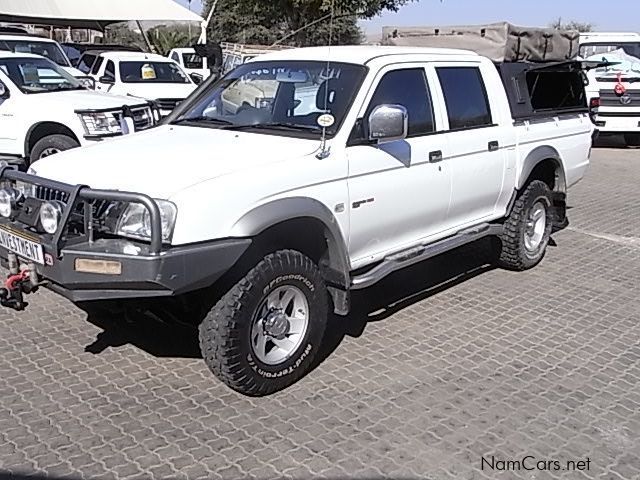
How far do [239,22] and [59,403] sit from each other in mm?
42609

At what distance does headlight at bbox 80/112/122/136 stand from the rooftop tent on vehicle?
3.99 metres

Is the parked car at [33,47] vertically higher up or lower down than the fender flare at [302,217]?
higher up

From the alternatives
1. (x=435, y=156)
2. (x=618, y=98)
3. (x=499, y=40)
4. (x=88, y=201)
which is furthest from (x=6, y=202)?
(x=618, y=98)

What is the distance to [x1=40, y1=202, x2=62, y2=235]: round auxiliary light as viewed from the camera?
3.90 meters

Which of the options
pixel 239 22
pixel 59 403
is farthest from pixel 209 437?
pixel 239 22

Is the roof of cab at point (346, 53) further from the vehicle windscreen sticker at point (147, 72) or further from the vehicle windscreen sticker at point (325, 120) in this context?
the vehicle windscreen sticker at point (147, 72)

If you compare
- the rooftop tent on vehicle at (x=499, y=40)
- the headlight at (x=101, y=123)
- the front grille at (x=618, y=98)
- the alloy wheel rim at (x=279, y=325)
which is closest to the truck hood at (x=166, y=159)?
the alloy wheel rim at (x=279, y=325)

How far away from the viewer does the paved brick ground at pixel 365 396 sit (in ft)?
11.7

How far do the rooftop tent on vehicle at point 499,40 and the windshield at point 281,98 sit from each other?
6.94ft

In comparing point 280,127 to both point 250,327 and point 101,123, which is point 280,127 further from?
point 101,123

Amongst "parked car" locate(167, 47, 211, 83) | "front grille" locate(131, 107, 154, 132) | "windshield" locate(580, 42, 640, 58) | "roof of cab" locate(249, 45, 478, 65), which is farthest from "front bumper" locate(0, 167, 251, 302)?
"parked car" locate(167, 47, 211, 83)

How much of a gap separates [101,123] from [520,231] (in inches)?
228

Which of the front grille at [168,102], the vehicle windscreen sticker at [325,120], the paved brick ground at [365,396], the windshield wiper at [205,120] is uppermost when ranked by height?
the vehicle windscreen sticker at [325,120]

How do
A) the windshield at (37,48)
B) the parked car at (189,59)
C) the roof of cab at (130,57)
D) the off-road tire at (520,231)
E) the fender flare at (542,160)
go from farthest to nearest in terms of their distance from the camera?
the parked car at (189,59), the roof of cab at (130,57), the windshield at (37,48), the off-road tire at (520,231), the fender flare at (542,160)
